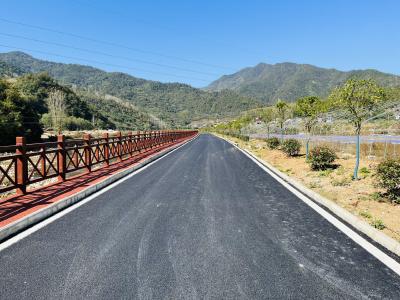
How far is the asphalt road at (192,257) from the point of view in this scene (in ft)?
11.7

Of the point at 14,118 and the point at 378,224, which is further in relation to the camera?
the point at 14,118

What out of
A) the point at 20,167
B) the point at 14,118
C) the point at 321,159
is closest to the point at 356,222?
the point at 20,167

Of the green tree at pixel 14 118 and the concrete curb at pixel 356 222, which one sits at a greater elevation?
the green tree at pixel 14 118

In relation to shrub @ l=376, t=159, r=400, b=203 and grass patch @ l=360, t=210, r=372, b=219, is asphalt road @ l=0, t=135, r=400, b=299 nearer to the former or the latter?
grass patch @ l=360, t=210, r=372, b=219

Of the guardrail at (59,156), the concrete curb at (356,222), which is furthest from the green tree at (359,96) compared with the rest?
the guardrail at (59,156)

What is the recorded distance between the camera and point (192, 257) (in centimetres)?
446

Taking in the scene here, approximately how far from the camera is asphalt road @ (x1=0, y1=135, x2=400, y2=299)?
356 cm

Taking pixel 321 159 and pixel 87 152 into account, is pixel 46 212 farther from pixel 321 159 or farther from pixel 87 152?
pixel 321 159

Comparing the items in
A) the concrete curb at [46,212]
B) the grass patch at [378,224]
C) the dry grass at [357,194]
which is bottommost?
the concrete curb at [46,212]

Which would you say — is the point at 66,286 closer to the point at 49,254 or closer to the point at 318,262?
the point at 49,254

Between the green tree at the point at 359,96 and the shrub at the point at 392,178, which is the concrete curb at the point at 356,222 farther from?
the green tree at the point at 359,96

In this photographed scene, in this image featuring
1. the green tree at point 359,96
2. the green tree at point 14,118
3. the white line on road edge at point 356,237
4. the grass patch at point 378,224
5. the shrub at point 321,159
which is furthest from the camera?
the green tree at point 14,118

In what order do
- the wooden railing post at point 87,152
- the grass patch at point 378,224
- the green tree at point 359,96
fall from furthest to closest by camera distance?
the green tree at point 359,96 → the wooden railing post at point 87,152 → the grass patch at point 378,224

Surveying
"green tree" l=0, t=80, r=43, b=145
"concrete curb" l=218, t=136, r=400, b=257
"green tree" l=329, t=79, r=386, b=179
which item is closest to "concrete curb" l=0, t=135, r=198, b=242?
"concrete curb" l=218, t=136, r=400, b=257
